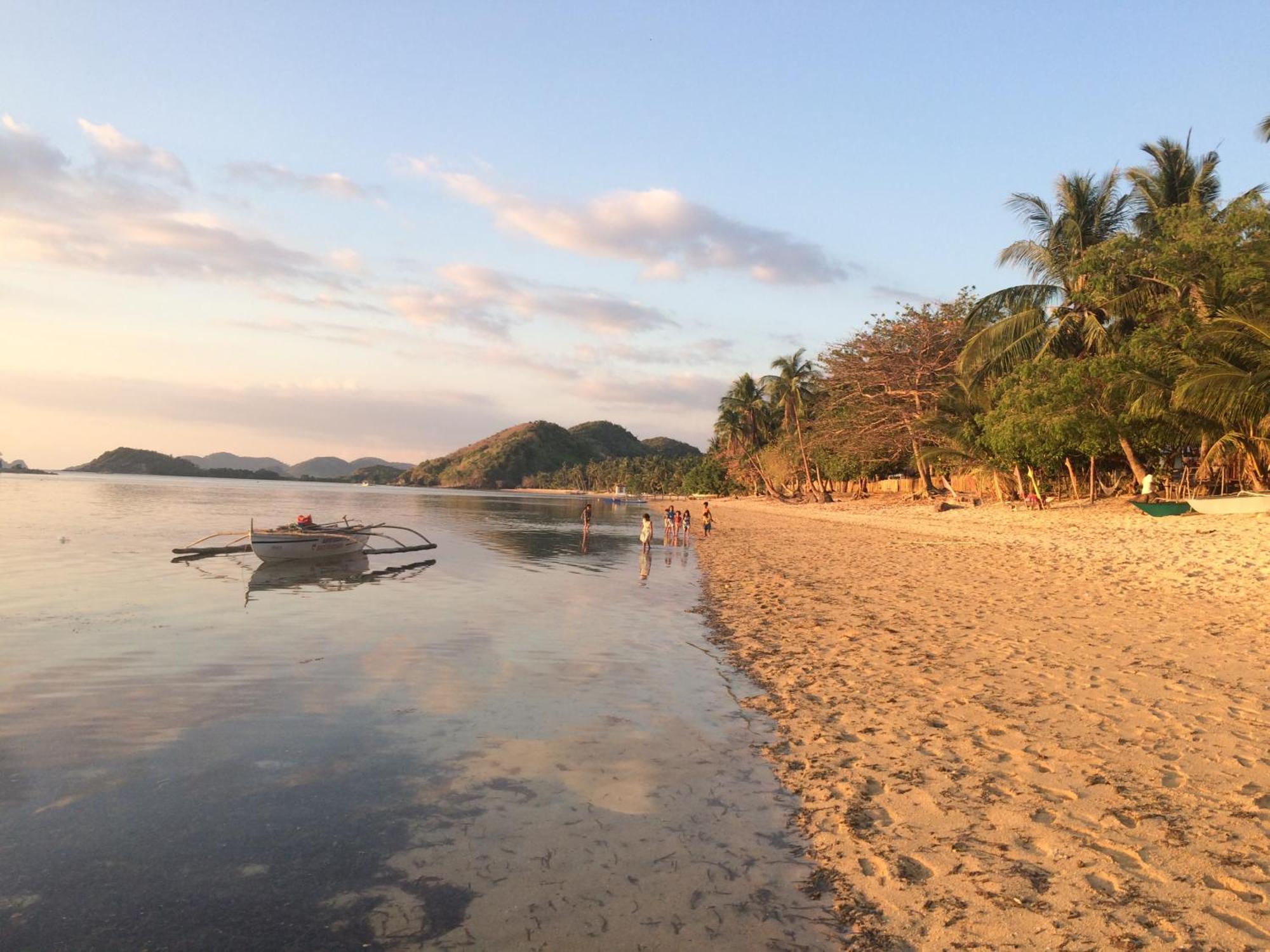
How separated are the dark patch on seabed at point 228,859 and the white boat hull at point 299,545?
55.1 feet

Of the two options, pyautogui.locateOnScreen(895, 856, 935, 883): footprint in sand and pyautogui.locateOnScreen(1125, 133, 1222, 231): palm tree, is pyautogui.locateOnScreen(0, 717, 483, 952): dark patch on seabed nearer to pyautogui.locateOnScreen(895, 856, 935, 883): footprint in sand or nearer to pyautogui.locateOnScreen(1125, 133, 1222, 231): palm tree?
pyautogui.locateOnScreen(895, 856, 935, 883): footprint in sand

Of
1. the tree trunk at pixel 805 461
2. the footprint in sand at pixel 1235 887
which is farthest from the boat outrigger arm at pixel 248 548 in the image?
the tree trunk at pixel 805 461

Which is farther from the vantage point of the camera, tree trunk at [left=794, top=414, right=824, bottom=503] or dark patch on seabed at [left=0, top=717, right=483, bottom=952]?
tree trunk at [left=794, top=414, right=824, bottom=503]

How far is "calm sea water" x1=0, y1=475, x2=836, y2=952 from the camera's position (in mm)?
4078

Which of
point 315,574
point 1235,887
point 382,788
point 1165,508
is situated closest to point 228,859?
point 382,788

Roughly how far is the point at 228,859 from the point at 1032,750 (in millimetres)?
6442

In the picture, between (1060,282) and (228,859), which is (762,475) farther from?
(228,859)

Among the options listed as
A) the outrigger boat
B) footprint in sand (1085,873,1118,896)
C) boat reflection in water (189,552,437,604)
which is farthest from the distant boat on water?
footprint in sand (1085,873,1118,896)

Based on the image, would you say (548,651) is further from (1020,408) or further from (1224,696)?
(1020,408)

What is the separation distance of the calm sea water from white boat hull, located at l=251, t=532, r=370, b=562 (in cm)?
768

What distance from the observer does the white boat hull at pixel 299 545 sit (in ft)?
71.7

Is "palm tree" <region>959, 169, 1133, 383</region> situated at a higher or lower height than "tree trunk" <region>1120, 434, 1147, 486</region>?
higher

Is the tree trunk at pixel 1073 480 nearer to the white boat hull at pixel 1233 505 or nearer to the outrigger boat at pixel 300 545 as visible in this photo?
the white boat hull at pixel 1233 505

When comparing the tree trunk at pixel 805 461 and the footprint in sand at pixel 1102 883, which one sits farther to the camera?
the tree trunk at pixel 805 461
